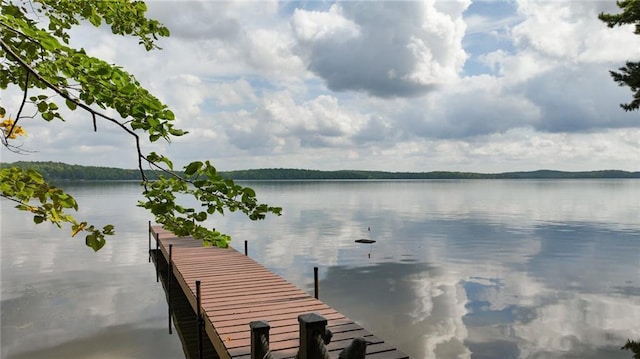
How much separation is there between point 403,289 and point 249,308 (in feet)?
39.5

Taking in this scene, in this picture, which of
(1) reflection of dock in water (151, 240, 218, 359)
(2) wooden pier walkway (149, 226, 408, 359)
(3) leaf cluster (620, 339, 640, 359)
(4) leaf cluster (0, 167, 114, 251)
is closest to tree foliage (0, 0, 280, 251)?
(4) leaf cluster (0, 167, 114, 251)

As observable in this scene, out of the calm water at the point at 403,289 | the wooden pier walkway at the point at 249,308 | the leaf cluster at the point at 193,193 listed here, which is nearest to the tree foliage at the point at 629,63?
the calm water at the point at 403,289

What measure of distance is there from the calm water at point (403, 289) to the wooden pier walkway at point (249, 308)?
2.67 meters

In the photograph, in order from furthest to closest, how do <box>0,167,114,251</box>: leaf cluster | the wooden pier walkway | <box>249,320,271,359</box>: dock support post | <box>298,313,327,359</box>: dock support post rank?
the wooden pier walkway
<box>249,320,271,359</box>: dock support post
<box>298,313,327,359</box>: dock support post
<box>0,167,114,251</box>: leaf cluster

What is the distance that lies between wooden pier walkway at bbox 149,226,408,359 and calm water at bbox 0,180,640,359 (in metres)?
2.67

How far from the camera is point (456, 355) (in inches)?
544

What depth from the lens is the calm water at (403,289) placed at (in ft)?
48.9

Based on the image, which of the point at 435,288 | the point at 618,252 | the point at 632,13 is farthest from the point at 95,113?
the point at 618,252

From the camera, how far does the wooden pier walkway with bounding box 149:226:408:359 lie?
855cm

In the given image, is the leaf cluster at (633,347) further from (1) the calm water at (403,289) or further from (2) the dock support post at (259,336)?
(2) the dock support post at (259,336)

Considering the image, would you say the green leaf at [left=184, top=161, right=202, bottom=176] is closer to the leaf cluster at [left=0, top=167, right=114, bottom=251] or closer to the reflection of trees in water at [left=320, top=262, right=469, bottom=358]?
the leaf cluster at [left=0, top=167, right=114, bottom=251]

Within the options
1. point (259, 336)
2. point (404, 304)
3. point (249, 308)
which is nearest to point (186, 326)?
point (249, 308)

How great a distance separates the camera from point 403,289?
21.4m

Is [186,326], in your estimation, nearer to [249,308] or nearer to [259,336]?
[249,308]
